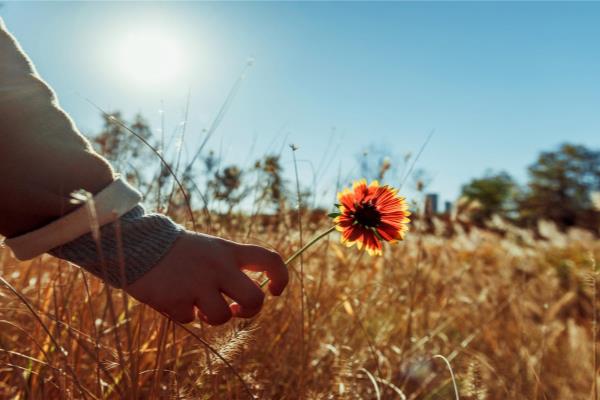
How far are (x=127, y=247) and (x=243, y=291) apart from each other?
0.53ft

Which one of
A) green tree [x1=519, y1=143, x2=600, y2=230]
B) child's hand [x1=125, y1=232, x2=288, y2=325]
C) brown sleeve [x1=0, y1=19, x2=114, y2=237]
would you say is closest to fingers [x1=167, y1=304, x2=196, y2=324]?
child's hand [x1=125, y1=232, x2=288, y2=325]

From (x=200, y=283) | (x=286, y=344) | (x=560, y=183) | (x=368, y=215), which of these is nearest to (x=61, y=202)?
(x=200, y=283)

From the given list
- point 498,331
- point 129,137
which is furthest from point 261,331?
point 498,331

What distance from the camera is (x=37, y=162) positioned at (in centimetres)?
61

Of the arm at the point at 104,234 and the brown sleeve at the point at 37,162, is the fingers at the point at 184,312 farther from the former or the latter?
the brown sleeve at the point at 37,162

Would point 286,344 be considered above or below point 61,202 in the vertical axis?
below

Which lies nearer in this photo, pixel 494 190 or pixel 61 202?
pixel 61 202

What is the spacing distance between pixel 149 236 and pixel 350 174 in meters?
1.00

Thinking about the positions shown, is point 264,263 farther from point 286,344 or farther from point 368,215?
point 286,344

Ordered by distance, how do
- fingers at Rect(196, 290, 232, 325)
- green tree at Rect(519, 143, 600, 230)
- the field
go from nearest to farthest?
fingers at Rect(196, 290, 232, 325) < the field < green tree at Rect(519, 143, 600, 230)

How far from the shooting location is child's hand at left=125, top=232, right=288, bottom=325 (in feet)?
1.92

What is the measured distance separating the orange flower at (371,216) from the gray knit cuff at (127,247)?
23 centimetres

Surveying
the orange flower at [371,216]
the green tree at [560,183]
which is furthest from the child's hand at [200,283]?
the green tree at [560,183]

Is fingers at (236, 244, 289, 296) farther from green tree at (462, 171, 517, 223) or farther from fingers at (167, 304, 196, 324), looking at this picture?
green tree at (462, 171, 517, 223)
